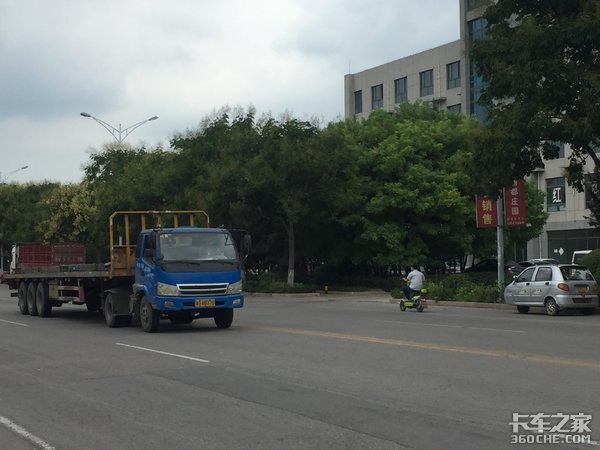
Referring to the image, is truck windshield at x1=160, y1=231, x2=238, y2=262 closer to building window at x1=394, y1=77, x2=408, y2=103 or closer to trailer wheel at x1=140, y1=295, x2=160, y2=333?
trailer wheel at x1=140, y1=295, x2=160, y2=333

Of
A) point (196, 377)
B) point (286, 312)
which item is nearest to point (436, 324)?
point (286, 312)

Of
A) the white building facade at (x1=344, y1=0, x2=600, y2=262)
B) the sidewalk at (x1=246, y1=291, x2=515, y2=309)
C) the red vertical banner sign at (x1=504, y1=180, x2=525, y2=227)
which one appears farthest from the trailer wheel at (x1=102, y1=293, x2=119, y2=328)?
the white building facade at (x1=344, y1=0, x2=600, y2=262)

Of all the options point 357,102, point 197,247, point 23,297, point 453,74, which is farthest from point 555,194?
point 197,247

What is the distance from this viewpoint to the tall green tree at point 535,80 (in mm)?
21453

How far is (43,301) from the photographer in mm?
25234

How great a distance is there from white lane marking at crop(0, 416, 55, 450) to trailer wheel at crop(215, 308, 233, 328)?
10547mm

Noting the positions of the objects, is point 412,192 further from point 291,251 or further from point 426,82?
point 426,82

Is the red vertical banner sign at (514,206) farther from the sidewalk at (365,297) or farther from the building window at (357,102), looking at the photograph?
the building window at (357,102)

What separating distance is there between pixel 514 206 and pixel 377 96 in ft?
157

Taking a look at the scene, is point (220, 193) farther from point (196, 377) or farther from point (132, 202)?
point (196, 377)

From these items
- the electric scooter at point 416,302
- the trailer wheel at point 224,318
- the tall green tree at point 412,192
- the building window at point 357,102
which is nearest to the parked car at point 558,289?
the electric scooter at point 416,302

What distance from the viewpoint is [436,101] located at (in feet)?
233

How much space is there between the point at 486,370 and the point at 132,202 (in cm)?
3535

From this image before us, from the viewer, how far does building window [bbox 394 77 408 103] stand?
74625 millimetres
